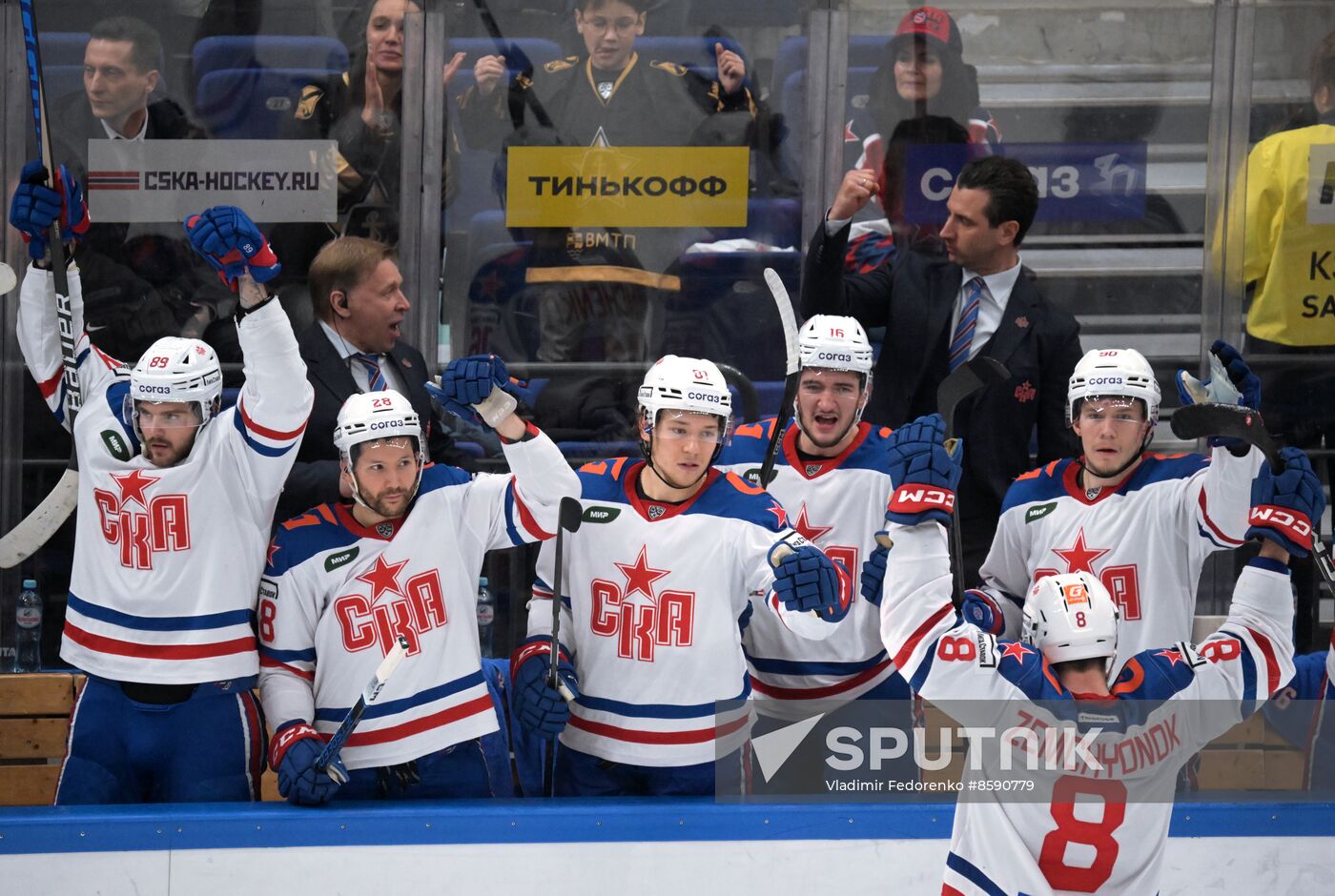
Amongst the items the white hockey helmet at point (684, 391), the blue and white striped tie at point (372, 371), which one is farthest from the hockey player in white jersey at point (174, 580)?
the white hockey helmet at point (684, 391)

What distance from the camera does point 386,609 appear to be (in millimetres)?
3324

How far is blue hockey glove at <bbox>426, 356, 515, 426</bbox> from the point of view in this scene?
3164 mm

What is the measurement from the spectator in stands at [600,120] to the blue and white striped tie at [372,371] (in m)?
0.66

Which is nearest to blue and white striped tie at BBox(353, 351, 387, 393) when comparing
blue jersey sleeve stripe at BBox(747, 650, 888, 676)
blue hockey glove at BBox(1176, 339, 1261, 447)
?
blue jersey sleeve stripe at BBox(747, 650, 888, 676)

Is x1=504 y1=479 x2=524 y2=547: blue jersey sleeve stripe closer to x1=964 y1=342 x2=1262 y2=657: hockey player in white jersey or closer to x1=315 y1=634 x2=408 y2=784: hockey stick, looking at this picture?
x1=315 y1=634 x2=408 y2=784: hockey stick

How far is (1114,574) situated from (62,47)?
307 cm

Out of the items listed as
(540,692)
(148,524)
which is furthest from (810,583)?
(148,524)

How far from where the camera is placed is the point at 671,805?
10.7 feet

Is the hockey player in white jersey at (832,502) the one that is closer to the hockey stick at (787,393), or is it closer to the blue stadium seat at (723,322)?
the hockey stick at (787,393)

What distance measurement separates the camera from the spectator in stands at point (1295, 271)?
444cm

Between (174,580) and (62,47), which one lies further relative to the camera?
(62,47)

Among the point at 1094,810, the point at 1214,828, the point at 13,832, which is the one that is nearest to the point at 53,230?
the point at 13,832

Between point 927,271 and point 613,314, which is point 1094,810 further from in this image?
point 613,314

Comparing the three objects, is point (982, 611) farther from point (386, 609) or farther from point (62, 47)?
point (62, 47)
